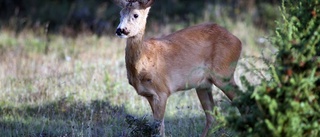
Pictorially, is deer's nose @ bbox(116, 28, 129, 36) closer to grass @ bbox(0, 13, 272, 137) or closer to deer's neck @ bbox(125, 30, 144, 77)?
deer's neck @ bbox(125, 30, 144, 77)

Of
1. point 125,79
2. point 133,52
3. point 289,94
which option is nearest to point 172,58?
point 133,52

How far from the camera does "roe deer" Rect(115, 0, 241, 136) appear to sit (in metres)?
7.90

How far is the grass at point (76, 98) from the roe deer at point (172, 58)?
0.42 metres

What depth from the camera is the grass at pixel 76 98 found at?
28.0ft

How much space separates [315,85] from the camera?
5.55 m

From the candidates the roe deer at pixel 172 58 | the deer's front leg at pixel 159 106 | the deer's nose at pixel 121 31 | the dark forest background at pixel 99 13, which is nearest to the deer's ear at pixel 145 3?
the roe deer at pixel 172 58

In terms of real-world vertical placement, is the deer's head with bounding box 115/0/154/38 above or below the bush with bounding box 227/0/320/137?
above

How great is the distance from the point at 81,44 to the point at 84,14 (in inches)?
213

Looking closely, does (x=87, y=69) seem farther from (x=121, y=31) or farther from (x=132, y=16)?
(x=121, y=31)

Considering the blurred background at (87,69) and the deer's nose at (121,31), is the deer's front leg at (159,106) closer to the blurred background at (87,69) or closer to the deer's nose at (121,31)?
the blurred background at (87,69)

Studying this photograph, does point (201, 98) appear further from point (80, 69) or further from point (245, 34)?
point (245, 34)

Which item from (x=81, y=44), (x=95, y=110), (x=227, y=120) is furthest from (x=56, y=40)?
(x=227, y=120)

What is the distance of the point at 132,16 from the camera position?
25.7 ft

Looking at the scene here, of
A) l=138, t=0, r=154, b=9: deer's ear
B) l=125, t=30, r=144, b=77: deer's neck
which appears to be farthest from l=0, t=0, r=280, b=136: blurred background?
l=138, t=0, r=154, b=9: deer's ear
